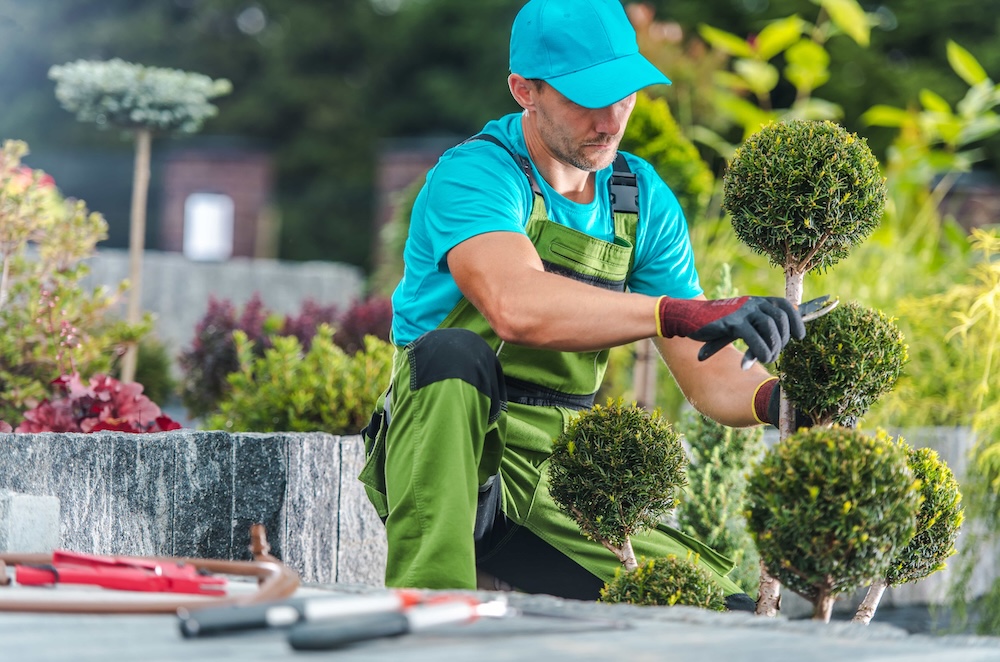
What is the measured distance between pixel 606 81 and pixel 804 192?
0.62m

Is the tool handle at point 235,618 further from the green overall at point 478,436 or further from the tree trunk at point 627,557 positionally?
the tree trunk at point 627,557

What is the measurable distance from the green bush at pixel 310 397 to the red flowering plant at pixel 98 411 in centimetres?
47

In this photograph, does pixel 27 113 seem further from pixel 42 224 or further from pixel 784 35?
pixel 42 224

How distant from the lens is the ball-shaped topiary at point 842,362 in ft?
8.13

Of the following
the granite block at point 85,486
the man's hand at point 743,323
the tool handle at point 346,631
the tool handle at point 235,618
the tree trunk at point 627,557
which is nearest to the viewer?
the tool handle at point 346,631

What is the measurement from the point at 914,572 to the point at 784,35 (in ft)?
20.0

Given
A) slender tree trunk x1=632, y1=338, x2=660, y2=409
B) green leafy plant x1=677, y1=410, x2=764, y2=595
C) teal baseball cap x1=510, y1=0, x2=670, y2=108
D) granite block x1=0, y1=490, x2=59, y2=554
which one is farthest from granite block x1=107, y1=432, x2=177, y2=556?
slender tree trunk x1=632, y1=338, x2=660, y2=409

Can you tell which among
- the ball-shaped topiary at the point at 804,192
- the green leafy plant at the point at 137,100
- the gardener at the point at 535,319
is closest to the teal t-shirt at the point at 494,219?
the gardener at the point at 535,319

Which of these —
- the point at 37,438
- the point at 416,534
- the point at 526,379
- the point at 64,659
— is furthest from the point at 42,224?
the point at 64,659

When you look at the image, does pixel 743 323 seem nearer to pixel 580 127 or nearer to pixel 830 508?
pixel 830 508

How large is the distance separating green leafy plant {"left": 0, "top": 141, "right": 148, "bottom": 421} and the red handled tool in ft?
6.74

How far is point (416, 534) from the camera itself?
2.67 meters

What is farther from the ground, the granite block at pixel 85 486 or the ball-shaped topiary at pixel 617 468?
the ball-shaped topiary at pixel 617 468

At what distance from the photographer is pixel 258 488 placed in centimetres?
334
